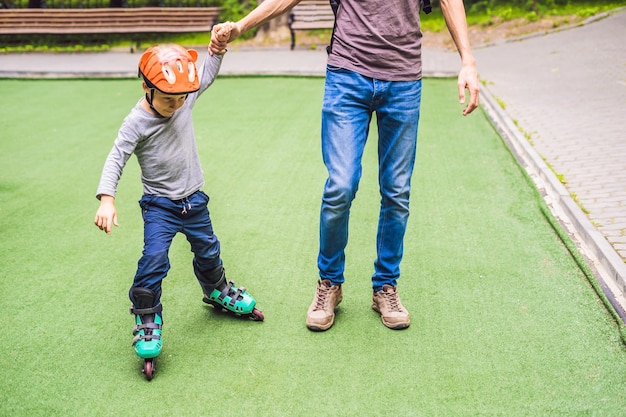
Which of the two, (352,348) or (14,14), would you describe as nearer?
(352,348)

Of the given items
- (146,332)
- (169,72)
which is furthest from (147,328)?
(169,72)

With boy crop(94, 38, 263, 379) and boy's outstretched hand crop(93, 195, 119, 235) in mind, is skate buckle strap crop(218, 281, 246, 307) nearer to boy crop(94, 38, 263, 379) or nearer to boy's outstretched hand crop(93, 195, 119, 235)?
boy crop(94, 38, 263, 379)

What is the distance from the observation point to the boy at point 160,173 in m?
2.84

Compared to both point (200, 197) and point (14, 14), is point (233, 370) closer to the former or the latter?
point (200, 197)

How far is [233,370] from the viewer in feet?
9.93

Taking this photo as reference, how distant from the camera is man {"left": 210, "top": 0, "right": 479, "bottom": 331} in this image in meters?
3.03

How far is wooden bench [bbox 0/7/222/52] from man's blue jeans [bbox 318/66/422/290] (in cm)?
1124

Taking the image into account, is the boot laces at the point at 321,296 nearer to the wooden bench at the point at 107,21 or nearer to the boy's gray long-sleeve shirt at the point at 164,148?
the boy's gray long-sleeve shirt at the point at 164,148

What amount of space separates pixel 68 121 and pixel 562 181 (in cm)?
570

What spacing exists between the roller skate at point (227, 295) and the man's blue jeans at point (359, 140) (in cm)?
51

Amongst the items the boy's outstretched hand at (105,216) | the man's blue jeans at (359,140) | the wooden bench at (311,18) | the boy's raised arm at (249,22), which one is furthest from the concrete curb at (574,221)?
the wooden bench at (311,18)

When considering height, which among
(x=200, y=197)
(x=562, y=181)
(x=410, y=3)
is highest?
(x=410, y=3)

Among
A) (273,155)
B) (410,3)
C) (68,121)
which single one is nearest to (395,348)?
(410,3)

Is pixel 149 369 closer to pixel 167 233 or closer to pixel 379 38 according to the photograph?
pixel 167 233
